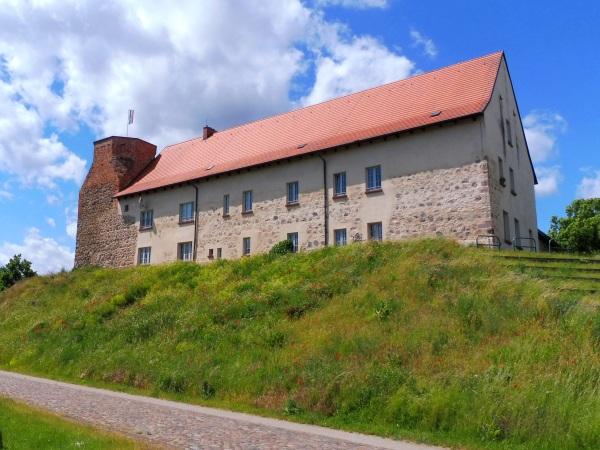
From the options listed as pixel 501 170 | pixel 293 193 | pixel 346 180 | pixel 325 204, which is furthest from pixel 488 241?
pixel 293 193

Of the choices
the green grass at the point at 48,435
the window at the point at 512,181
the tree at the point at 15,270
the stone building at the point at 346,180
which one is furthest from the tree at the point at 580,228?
the tree at the point at 15,270

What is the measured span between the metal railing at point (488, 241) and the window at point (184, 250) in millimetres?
16671

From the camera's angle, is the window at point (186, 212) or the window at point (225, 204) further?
the window at point (186, 212)

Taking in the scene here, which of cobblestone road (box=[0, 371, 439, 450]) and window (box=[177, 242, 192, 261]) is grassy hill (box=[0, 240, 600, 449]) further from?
window (box=[177, 242, 192, 261])

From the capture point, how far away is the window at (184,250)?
104 ft

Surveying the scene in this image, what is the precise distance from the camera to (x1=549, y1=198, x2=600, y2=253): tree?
38531mm

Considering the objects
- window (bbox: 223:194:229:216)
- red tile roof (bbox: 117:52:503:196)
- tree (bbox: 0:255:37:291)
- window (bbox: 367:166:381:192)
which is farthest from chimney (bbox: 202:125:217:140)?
tree (bbox: 0:255:37:291)

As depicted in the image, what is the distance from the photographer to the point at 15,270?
164 ft

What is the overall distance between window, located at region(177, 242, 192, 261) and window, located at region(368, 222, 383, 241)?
11721mm

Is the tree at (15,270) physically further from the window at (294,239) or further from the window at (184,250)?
the window at (294,239)

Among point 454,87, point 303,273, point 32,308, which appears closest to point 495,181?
point 454,87

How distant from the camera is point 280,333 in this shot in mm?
14969

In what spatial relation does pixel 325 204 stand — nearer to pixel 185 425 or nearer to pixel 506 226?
pixel 506 226

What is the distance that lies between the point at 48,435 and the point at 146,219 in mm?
26767
